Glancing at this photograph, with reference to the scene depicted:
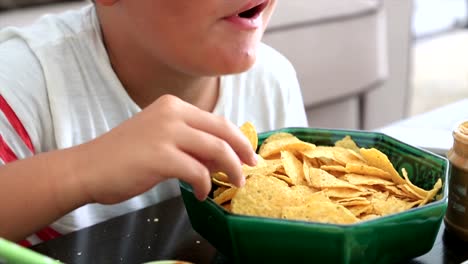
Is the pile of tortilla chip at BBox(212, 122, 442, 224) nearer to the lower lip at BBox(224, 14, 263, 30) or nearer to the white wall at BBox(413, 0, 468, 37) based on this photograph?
the lower lip at BBox(224, 14, 263, 30)

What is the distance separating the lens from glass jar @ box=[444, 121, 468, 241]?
0.60 m

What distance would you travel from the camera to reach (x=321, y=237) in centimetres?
51

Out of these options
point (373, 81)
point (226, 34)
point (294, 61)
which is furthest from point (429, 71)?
point (226, 34)

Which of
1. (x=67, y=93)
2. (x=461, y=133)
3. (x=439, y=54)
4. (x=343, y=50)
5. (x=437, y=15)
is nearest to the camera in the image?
(x=461, y=133)

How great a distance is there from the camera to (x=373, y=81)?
6.19 ft

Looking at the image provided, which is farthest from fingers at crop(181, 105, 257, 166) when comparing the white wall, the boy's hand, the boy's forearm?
the white wall

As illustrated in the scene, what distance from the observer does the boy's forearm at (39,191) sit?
0.63 metres

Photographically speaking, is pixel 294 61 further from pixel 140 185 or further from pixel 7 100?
pixel 140 185

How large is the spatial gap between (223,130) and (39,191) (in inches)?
7.6

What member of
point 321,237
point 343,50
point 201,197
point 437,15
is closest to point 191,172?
point 201,197

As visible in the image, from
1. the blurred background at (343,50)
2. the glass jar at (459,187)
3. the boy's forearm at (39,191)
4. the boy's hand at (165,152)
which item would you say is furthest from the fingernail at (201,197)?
the blurred background at (343,50)

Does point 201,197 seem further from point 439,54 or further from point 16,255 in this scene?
point 439,54

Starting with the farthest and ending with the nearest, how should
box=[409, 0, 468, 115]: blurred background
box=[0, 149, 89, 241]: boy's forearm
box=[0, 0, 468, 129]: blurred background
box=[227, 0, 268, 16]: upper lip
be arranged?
box=[409, 0, 468, 115]: blurred background → box=[0, 0, 468, 129]: blurred background → box=[227, 0, 268, 16]: upper lip → box=[0, 149, 89, 241]: boy's forearm

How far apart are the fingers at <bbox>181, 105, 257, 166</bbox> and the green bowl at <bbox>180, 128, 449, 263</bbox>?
0.05 meters
